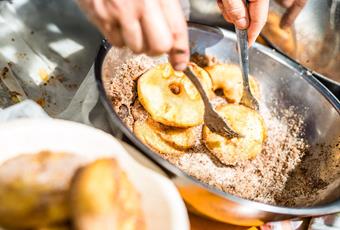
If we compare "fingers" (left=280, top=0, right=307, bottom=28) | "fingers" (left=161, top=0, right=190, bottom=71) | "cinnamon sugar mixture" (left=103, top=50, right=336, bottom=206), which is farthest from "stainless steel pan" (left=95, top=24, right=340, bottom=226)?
"fingers" (left=161, top=0, right=190, bottom=71)

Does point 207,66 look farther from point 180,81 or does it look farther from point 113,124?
point 113,124

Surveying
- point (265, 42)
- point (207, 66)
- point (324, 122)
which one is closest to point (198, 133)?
point (207, 66)

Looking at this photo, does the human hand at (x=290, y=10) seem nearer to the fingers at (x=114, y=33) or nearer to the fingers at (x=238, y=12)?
the fingers at (x=238, y=12)

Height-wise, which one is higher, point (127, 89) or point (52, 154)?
point (52, 154)

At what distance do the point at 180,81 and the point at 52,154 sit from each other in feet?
1.74

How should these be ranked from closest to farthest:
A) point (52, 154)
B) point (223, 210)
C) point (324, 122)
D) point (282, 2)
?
point (52, 154) < point (223, 210) < point (324, 122) < point (282, 2)

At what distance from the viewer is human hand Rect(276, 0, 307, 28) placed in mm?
1479

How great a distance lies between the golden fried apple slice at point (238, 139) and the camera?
1.19m

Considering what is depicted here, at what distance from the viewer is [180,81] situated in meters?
1.24

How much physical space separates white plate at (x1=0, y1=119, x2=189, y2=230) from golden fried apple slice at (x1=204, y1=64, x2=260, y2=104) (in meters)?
0.52

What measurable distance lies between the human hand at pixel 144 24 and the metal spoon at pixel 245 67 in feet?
1.48

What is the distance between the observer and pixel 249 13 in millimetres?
1232

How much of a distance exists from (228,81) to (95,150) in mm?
574

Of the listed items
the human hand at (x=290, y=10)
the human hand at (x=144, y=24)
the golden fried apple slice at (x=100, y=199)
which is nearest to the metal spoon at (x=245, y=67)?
the human hand at (x=290, y=10)
